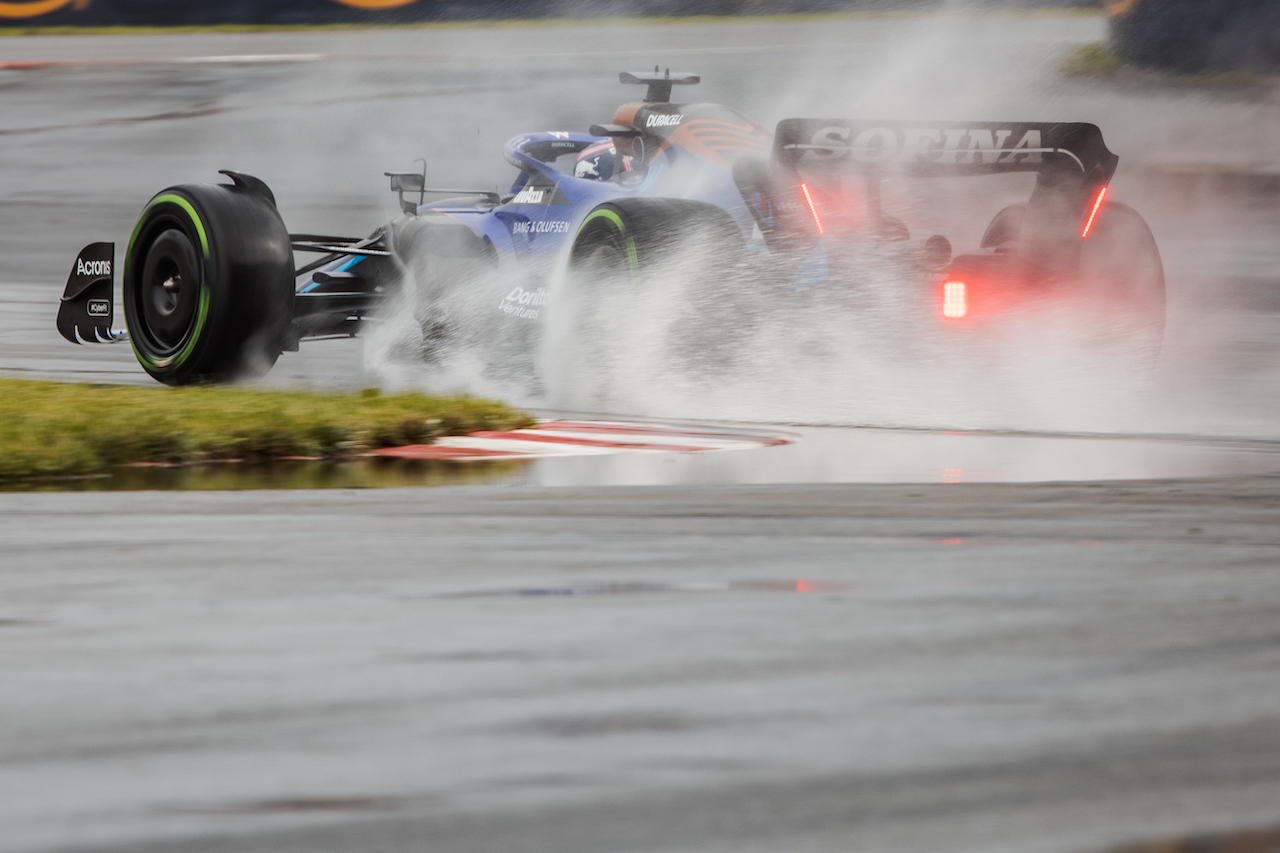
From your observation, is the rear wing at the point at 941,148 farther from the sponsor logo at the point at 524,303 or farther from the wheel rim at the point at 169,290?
the wheel rim at the point at 169,290

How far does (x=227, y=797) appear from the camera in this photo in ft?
8.35

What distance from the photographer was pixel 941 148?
7.73m

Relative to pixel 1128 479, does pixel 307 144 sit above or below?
above

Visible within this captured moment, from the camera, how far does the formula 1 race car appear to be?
764 cm

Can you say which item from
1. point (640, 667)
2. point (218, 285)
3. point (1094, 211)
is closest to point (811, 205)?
point (1094, 211)

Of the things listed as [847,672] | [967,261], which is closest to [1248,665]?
[847,672]

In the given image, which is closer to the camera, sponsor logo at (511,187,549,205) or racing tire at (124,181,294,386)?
racing tire at (124,181,294,386)

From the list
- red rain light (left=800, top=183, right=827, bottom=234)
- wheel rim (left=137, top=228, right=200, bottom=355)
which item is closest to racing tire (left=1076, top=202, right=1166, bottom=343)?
red rain light (left=800, top=183, right=827, bottom=234)

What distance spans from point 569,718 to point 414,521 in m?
2.13

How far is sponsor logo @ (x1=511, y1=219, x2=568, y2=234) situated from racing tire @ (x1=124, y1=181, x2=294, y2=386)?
3.98 ft

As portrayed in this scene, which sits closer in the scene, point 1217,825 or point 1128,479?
point 1217,825

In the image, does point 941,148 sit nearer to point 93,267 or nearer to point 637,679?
point 93,267

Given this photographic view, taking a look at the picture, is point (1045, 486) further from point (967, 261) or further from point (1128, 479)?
point (967, 261)

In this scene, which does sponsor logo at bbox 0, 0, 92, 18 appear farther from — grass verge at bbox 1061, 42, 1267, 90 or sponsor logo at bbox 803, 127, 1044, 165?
sponsor logo at bbox 803, 127, 1044, 165
